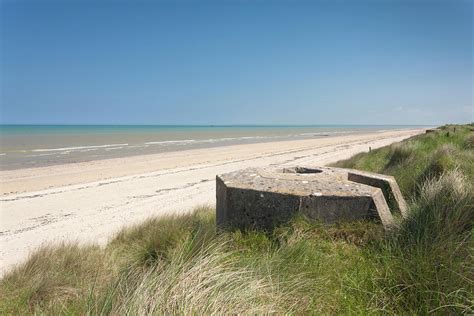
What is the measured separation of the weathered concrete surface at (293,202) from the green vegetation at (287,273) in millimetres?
155

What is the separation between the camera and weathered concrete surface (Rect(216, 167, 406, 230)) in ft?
12.1

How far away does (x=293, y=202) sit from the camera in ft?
12.2

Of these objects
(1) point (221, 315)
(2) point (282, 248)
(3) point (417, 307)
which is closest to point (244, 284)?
(1) point (221, 315)

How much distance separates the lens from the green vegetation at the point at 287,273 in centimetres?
213

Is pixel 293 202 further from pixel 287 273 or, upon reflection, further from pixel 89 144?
pixel 89 144

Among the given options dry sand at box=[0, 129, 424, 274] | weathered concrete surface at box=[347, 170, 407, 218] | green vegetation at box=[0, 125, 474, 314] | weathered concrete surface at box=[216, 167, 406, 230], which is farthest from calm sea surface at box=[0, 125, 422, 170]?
weathered concrete surface at box=[347, 170, 407, 218]

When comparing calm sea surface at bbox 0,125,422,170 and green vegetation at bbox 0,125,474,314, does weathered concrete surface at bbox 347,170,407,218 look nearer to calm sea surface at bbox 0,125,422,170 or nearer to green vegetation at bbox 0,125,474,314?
green vegetation at bbox 0,125,474,314

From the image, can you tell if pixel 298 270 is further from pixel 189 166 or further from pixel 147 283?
pixel 189 166

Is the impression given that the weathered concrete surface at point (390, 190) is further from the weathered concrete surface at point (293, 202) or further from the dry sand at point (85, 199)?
the dry sand at point (85, 199)

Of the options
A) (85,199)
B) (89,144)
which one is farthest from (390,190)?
(89,144)

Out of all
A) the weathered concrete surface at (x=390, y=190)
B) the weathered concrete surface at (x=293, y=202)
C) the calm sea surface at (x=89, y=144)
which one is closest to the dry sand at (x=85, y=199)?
the weathered concrete surface at (x=293, y=202)

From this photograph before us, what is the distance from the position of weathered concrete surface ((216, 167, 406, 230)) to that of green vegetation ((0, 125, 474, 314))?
0.51 ft

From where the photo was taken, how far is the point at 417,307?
2273 mm

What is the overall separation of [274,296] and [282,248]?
0.83 meters
